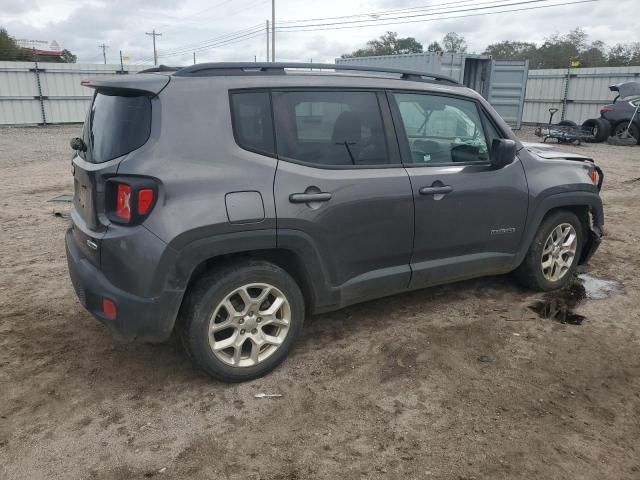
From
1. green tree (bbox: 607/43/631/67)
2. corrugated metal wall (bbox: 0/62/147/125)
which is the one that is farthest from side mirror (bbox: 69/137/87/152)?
green tree (bbox: 607/43/631/67)

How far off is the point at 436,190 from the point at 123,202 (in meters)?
2.06

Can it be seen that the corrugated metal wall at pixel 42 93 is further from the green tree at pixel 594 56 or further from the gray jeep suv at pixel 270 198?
the green tree at pixel 594 56

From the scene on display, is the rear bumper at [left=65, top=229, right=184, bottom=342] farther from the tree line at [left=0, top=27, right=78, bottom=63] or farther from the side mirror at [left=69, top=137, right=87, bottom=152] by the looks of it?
the tree line at [left=0, top=27, right=78, bottom=63]

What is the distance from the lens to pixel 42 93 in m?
21.7

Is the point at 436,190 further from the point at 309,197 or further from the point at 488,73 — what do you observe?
the point at 488,73

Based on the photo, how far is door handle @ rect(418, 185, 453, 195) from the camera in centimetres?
355

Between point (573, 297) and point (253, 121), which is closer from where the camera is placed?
point (253, 121)

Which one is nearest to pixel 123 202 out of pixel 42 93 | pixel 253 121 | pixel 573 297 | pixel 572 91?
pixel 253 121

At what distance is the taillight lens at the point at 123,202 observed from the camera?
8.79 ft

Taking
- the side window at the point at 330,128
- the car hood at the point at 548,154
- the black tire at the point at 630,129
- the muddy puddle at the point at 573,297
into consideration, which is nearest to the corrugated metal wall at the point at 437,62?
the black tire at the point at 630,129

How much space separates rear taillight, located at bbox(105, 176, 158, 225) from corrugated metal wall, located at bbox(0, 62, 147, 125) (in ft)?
69.2

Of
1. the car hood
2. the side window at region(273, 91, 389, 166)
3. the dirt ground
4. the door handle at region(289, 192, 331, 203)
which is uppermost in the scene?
the side window at region(273, 91, 389, 166)

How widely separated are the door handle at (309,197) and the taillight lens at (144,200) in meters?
0.79

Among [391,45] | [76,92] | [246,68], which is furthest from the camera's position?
[391,45]
